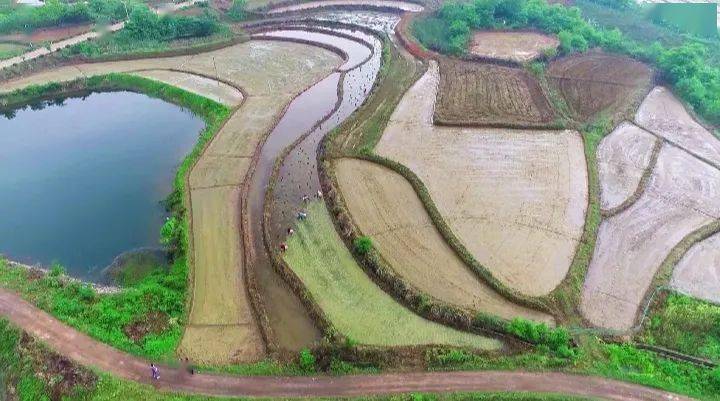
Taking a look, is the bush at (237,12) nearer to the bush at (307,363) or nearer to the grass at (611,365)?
the bush at (307,363)

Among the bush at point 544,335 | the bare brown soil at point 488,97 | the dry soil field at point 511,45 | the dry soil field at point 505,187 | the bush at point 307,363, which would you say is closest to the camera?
the bush at point 307,363

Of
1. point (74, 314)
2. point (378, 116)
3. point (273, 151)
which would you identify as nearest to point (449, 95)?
point (378, 116)

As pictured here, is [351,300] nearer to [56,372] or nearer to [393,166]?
[393,166]

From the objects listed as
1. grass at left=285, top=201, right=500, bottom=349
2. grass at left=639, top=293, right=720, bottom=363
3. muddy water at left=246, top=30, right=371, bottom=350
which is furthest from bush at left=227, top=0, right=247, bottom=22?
grass at left=639, top=293, right=720, bottom=363

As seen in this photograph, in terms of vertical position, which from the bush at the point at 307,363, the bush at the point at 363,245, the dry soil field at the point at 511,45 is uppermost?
the dry soil field at the point at 511,45

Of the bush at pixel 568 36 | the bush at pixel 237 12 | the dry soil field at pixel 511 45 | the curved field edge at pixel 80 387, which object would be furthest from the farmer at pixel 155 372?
the bush at pixel 237 12

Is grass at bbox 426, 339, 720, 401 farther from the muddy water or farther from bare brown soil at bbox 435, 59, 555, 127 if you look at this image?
bare brown soil at bbox 435, 59, 555, 127
